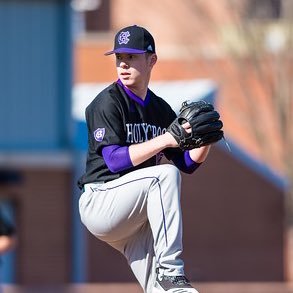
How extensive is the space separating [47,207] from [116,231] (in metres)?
13.4

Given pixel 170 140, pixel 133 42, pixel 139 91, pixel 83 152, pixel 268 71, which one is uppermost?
pixel 268 71

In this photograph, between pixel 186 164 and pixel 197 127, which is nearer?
pixel 197 127


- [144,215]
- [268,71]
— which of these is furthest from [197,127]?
[268,71]

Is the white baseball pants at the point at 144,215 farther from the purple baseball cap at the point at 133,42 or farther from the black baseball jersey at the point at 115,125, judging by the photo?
the purple baseball cap at the point at 133,42

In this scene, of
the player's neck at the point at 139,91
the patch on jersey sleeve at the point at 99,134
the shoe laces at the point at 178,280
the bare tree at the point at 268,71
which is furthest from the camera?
the bare tree at the point at 268,71

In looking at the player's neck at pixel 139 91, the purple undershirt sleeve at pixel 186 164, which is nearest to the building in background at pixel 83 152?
the purple undershirt sleeve at pixel 186 164

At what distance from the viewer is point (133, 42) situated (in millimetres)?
5250

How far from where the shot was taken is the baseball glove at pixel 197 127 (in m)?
5.11

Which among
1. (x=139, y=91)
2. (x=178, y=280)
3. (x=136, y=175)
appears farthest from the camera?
(x=139, y=91)

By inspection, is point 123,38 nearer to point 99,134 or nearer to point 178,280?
point 99,134

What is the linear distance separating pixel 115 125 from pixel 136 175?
9.6 inches

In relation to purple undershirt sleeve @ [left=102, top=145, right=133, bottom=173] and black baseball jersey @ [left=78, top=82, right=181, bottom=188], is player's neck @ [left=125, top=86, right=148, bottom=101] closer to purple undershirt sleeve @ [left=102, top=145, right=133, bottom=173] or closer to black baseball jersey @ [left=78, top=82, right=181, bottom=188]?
black baseball jersey @ [left=78, top=82, right=181, bottom=188]

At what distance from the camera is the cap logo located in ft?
17.2

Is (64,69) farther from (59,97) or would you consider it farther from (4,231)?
(4,231)
